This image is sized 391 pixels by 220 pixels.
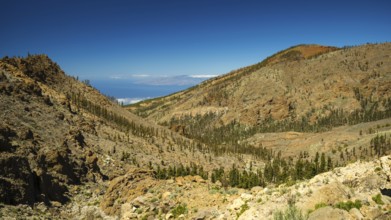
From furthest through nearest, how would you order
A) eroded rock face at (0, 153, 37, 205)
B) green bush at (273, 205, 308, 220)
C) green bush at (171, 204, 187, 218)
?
eroded rock face at (0, 153, 37, 205)
green bush at (171, 204, 187, 218)
green bush at (273, 205, 308, 220)

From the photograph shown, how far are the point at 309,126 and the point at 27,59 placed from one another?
140 metres

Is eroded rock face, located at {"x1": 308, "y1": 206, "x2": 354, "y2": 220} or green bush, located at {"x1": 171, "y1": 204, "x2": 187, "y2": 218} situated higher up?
eroded rock face, located at {"x1": 308, "y1": 206, "x2": 354, "y2": 220}

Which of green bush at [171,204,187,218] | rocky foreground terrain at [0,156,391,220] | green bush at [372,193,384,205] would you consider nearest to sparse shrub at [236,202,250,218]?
rocky foreground terrain at [0,156,391,220]

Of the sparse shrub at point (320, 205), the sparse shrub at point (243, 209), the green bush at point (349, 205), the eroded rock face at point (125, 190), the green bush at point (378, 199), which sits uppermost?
the green bush at point (378, 199)

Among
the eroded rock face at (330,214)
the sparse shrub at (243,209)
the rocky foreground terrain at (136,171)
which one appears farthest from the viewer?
the sparse shrub at (243,209)

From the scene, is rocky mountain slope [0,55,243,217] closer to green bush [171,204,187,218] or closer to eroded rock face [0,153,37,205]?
eroded rock face [0,153,37,205]

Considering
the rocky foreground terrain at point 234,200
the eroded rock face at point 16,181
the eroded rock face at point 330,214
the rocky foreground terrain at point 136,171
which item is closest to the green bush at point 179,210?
the rocky foreground terrain at point 234,200

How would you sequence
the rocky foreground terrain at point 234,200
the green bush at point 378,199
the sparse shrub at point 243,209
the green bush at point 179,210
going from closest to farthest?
the green bush at point 378,199 < the rocky foreground terrain at point 234,200 < the sparse shrub at point 243,209 < the green bush at point 179,210

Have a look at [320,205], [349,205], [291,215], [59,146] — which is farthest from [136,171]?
[349,205]

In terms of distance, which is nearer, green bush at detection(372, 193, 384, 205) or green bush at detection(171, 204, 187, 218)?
green bush at detection(372, 193, 384, 205)

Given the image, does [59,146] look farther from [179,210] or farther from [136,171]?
[179,210]

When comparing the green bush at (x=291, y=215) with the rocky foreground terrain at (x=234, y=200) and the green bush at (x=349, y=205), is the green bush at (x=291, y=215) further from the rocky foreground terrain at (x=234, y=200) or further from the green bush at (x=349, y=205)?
the green bush at (x=349, y=205)

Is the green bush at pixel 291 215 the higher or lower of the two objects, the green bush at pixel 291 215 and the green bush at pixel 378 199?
the lower

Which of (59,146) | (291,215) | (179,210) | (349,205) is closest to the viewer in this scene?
(291,215)
